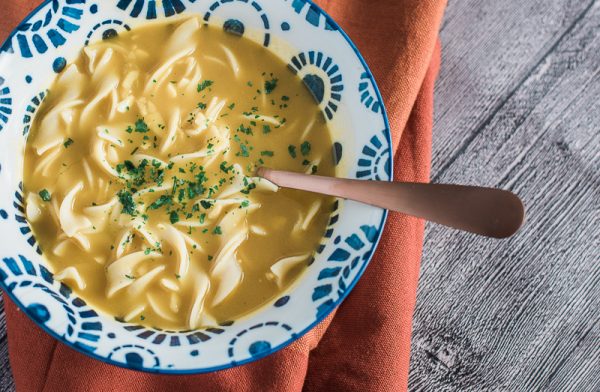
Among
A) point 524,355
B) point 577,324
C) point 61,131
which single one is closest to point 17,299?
point 61,131

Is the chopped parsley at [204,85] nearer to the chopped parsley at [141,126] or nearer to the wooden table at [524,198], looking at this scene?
the chopped parsley at [141,126]

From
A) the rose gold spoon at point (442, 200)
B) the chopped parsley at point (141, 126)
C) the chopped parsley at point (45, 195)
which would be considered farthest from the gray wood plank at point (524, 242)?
the chopped parsley at point (45, 195)

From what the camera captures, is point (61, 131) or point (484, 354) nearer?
point (61, 131)

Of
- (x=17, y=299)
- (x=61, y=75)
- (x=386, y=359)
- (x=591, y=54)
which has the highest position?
(x=591, y=54)

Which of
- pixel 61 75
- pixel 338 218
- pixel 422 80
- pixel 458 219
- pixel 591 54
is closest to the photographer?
pixel 458 219

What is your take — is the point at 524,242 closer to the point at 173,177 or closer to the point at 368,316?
the point at 368,316

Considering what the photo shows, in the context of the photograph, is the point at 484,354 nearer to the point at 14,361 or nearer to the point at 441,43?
the point at 441,43

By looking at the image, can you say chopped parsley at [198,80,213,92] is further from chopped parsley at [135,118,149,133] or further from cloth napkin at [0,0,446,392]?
cloth napkin at [0,0,446,392]

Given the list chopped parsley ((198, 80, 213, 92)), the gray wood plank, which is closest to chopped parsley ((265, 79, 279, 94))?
chopped parsley ((198, 80, 213, 92))
